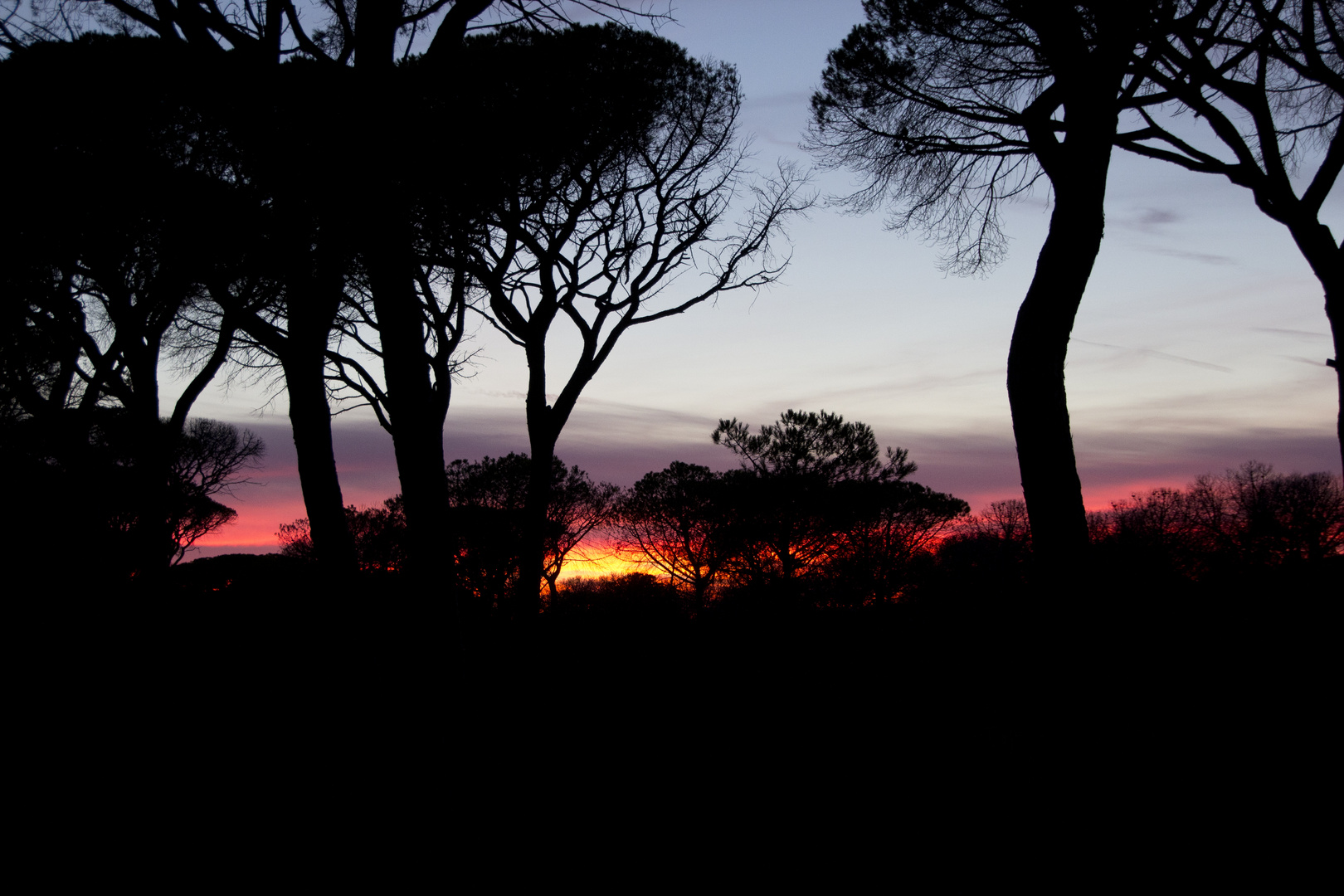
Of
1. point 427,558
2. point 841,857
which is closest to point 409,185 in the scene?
point 427,558

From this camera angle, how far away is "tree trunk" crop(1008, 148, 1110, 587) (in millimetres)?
4707

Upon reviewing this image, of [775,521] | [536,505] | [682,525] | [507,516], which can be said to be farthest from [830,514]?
[536,505]

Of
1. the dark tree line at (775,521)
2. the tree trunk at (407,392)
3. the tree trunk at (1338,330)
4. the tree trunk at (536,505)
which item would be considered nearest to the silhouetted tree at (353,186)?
the tree trunk at (407,392)

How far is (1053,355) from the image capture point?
4.89m

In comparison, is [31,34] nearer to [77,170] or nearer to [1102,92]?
[77,170]

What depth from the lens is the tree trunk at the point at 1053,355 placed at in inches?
185

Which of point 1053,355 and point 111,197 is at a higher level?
point 111,197

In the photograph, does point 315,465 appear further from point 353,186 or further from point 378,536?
point 378,536

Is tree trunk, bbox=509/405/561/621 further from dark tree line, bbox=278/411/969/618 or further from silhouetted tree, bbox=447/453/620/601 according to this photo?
dark tree line, bbox=278/411/969/618

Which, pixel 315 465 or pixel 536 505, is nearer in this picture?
pixel 315 465

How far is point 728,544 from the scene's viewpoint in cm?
2195

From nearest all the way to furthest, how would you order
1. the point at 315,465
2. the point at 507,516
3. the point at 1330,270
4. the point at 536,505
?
the point at 315,465 < the point at 1330,270 < the point at 536,505 < the point at 507,516

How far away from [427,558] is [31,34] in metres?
7.44

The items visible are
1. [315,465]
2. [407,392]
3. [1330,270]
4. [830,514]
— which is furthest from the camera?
[830,514]
